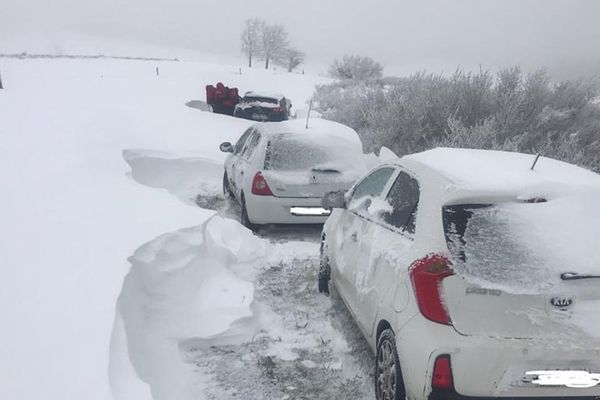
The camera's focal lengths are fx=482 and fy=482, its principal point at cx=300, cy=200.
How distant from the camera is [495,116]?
995 cm

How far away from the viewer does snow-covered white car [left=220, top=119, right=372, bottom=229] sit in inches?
261

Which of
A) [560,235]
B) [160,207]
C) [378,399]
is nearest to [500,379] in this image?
[560,235]

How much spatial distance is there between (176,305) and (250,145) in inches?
155

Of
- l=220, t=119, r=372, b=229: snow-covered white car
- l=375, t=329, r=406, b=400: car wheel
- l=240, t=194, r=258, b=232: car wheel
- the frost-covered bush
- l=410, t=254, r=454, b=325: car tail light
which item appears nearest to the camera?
l=410, t=254, r=454, b=325: car tail light

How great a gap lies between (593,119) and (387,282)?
8.91 metres

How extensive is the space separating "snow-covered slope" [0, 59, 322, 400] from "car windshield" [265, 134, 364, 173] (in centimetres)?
143

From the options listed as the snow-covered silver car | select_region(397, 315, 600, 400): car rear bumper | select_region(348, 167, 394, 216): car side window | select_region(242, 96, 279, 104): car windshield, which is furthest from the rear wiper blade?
select_region(242, 96, 279, 104): car windshield

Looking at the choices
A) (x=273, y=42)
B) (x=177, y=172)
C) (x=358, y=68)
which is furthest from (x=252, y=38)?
(x=177, y=172)

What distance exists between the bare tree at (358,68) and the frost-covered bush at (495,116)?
36.8 m

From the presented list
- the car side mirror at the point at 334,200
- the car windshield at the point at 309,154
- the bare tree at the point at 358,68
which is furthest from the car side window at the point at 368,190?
the bare tree at the point at 358,68

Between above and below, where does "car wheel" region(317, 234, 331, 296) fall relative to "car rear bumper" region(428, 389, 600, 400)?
below

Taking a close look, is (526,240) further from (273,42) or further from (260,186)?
(273,42)

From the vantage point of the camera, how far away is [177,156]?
1034 centimetres

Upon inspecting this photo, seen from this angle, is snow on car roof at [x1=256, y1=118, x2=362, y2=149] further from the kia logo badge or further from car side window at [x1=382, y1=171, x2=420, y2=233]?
the kia logo badge
